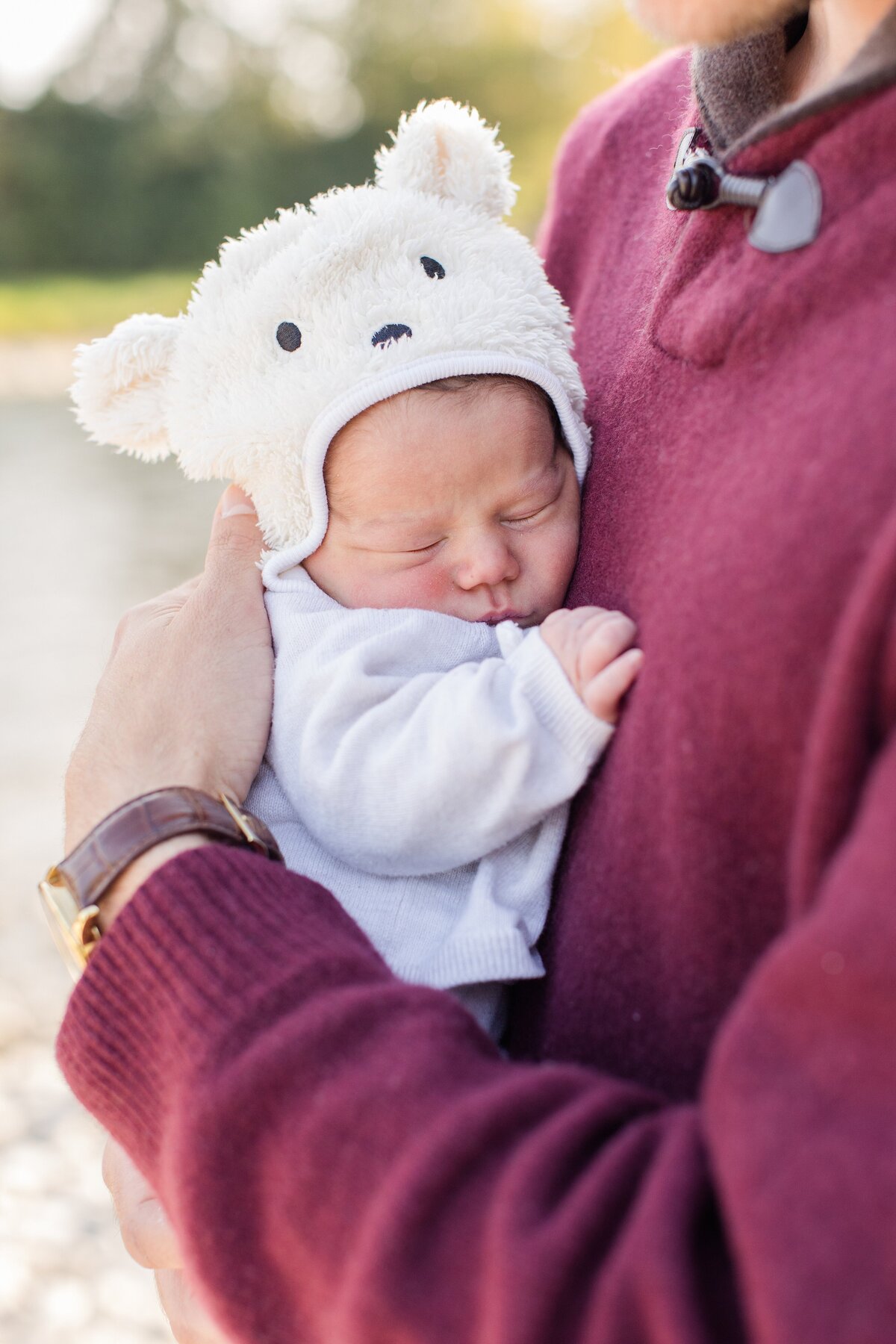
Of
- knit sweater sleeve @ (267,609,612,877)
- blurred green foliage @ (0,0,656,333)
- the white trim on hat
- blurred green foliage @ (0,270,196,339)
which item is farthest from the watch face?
blurred green foliage @ (0,0,656,333)

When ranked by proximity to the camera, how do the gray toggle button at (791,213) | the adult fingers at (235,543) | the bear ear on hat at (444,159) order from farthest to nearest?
1. the bear ear on hat at (444,159)
2. the adult fingers at (235,543)
3. the gray toggle button at (791,213)

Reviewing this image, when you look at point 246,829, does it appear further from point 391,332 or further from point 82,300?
point 82,300

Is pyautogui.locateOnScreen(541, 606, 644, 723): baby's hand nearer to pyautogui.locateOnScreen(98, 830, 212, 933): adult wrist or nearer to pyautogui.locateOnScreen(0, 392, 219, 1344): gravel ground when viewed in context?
pyautogui.locateOnScreen(98, 830, 212, 933): adult wrist

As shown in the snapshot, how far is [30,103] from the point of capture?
2091 centimetres

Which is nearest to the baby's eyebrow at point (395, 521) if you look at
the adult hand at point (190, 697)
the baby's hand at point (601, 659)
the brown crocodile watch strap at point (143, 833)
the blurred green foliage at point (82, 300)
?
the adult hand at point (190, 697)

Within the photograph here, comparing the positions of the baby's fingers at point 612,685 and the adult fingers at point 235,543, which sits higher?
the adult fingers at point 235,543

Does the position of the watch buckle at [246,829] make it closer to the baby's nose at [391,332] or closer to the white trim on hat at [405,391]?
the white trim on hat at [405,391]

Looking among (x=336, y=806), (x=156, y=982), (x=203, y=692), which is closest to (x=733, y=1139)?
(x=156, y=982)

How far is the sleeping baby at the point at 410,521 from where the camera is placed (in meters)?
1.16

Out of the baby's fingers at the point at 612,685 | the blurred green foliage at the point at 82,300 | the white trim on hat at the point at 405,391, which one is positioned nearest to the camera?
the baby's fingers at the point at 612,685

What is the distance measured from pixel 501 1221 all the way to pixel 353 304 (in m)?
0.99

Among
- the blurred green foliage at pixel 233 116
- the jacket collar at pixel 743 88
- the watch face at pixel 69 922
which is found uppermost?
the blurred green foliage at pixel 233 116

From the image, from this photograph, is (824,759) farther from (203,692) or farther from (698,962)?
(203,692)

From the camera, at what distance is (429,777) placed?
1.15 meters
